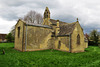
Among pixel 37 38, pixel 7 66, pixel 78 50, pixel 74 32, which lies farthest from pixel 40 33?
pixel 7 66

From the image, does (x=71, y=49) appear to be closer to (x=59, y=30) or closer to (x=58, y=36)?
(x=58, y=36)

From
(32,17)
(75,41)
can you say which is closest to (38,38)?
(75,41)

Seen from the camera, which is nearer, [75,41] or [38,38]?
[75,41]

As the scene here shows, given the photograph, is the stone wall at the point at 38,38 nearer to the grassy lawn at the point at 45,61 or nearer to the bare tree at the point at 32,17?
the grassy lawn at the point at 45,61

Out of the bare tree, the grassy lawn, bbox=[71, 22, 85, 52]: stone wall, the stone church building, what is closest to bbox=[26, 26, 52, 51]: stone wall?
the stone church building

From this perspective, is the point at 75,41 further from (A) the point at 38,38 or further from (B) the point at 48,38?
(A) the point at 38,38

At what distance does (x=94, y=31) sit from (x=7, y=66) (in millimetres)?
54128

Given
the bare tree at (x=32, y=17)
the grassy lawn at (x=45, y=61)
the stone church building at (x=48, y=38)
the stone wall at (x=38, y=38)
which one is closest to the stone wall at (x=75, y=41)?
the stone church building at (x=48, y=38)

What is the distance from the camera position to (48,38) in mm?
23953

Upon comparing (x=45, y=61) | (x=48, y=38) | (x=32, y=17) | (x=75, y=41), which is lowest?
(x=45, y=61)

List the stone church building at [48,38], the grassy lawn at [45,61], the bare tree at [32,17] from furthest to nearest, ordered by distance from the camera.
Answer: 1. the bare tree at [32,17]
2. the stone church building at [48,38]
3. the grassy lawn at [45,61]

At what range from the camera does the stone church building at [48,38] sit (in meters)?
19.6

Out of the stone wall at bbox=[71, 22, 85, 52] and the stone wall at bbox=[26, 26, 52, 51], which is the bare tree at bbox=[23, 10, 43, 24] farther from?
the stone wall at bbox=[71, 22, 85, 52]

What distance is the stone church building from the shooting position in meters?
19.6
